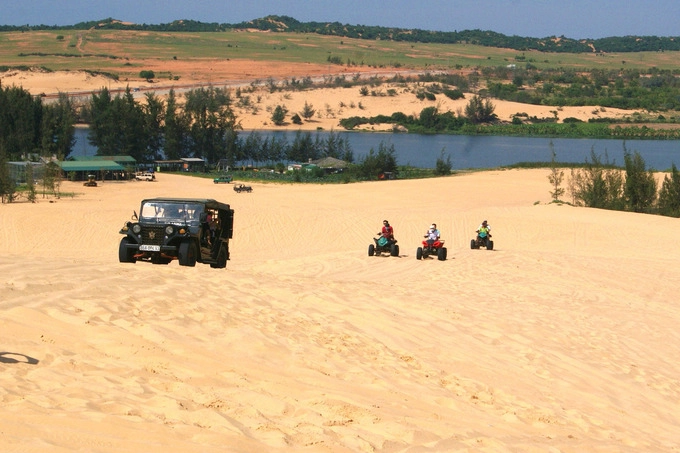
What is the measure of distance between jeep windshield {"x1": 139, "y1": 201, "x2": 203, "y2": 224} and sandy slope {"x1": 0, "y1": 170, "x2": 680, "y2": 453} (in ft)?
9.56

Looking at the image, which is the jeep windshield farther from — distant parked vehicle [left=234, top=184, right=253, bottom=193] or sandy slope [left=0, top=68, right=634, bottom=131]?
sandy slope [left=0, top=68, right=634, bottom=131]

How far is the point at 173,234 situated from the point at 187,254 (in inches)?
18.8

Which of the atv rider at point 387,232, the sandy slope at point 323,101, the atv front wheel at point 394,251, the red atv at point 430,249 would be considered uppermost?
the sandy slope at point 323,101

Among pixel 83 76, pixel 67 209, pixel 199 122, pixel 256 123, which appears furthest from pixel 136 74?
pixel 67 209

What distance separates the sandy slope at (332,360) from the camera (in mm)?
7328

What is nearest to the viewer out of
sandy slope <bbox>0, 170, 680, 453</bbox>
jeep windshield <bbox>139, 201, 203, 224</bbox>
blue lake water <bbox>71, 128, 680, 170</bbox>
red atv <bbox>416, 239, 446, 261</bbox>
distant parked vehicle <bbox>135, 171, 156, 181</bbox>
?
sandy slope <bbox>0, 170, 680, 453</bbox>

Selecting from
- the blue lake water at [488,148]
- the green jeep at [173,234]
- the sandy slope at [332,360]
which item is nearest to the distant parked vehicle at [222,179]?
the blue lake water at [488,148]

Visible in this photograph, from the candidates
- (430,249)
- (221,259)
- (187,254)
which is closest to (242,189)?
(430,249)

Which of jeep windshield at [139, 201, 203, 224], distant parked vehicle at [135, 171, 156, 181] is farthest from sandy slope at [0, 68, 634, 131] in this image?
jeep windshield at [139, 201, 203, 224]

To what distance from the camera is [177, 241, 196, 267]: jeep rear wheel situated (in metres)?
16.6

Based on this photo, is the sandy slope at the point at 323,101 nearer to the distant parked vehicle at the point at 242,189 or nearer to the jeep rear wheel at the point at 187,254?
the distant parked vehicle at the point at 242,189

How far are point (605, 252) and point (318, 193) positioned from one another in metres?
27.4

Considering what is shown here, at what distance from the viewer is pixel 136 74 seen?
154m

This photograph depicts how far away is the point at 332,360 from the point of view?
10.1m
